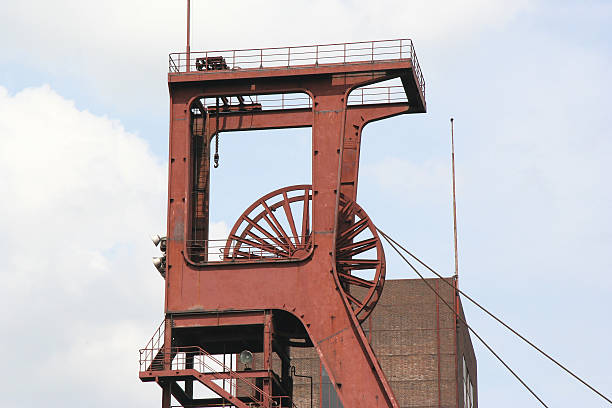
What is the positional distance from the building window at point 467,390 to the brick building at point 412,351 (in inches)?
73.7

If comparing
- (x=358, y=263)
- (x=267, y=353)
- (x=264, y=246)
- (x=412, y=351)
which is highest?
(x=264, y=246)

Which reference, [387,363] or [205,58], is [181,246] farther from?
[387,363]

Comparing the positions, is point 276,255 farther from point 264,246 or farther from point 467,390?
point 467,390

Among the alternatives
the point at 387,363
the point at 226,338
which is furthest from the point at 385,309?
the point at 226,338

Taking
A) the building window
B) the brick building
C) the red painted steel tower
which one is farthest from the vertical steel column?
the building window

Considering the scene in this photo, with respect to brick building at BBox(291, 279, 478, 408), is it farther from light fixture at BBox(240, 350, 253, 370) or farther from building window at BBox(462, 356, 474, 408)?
light fixture at BBox(240, 350, 253, 370)

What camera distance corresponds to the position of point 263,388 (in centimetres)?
4028

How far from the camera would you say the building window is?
64.1 metres

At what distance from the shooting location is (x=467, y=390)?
2586 inches

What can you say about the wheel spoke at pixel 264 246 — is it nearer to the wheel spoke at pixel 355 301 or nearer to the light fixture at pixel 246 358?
the wheel spoke at pixel 355 301

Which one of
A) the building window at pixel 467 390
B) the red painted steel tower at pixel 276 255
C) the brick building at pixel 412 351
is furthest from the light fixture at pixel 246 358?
the building window at pixel 467 390

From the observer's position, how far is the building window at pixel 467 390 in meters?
64.1

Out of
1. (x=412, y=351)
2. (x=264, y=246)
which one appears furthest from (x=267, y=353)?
(x=412, y=351)

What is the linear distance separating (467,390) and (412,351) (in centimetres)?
557
